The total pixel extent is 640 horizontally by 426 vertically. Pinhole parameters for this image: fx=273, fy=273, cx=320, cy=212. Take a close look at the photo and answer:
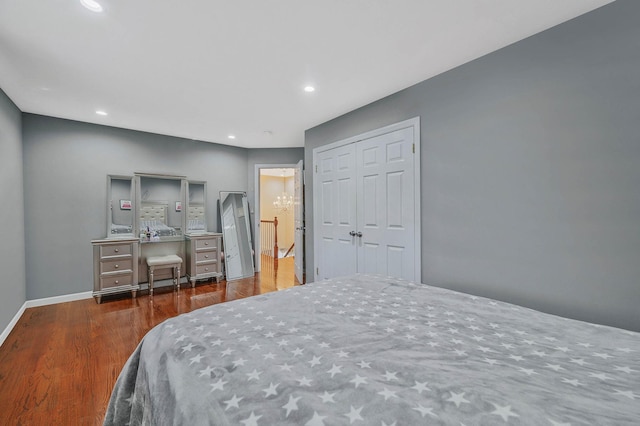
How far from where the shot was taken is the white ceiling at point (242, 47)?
1.68m

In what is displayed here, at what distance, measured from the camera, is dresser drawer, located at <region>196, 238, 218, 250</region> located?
177 inches

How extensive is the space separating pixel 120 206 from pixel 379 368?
4.52m

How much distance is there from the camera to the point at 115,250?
12.3ft

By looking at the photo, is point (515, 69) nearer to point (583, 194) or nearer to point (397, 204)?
point (583, 194)

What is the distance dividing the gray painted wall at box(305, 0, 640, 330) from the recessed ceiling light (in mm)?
2521

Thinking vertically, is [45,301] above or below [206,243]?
below

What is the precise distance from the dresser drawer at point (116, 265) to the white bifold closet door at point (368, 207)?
8.76 feet

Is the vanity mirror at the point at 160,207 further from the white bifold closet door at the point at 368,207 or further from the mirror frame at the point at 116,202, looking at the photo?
the white bifold closet door at the point at 368,207

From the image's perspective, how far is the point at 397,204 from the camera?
2.86 metres

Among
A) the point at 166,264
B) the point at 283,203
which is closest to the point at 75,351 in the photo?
the point at 166,264

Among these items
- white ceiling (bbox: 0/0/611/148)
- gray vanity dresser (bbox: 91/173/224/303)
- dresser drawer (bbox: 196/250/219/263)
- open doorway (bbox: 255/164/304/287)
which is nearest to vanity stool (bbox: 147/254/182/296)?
gray vanity dresser (bbox: 91/173/224/303)

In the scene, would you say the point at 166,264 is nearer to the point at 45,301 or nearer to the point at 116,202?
the point at 116,202

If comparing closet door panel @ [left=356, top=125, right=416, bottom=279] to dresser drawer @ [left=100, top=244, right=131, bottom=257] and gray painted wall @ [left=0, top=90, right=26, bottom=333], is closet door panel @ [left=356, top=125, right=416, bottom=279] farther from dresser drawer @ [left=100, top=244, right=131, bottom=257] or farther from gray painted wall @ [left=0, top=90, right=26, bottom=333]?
gray painted wall @ [left=0, top=90, right=26, bottom=333]

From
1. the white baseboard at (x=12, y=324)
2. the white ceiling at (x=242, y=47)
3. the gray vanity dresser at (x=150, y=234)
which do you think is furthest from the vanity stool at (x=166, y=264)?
the white ceiling at (x=242, y=47)
